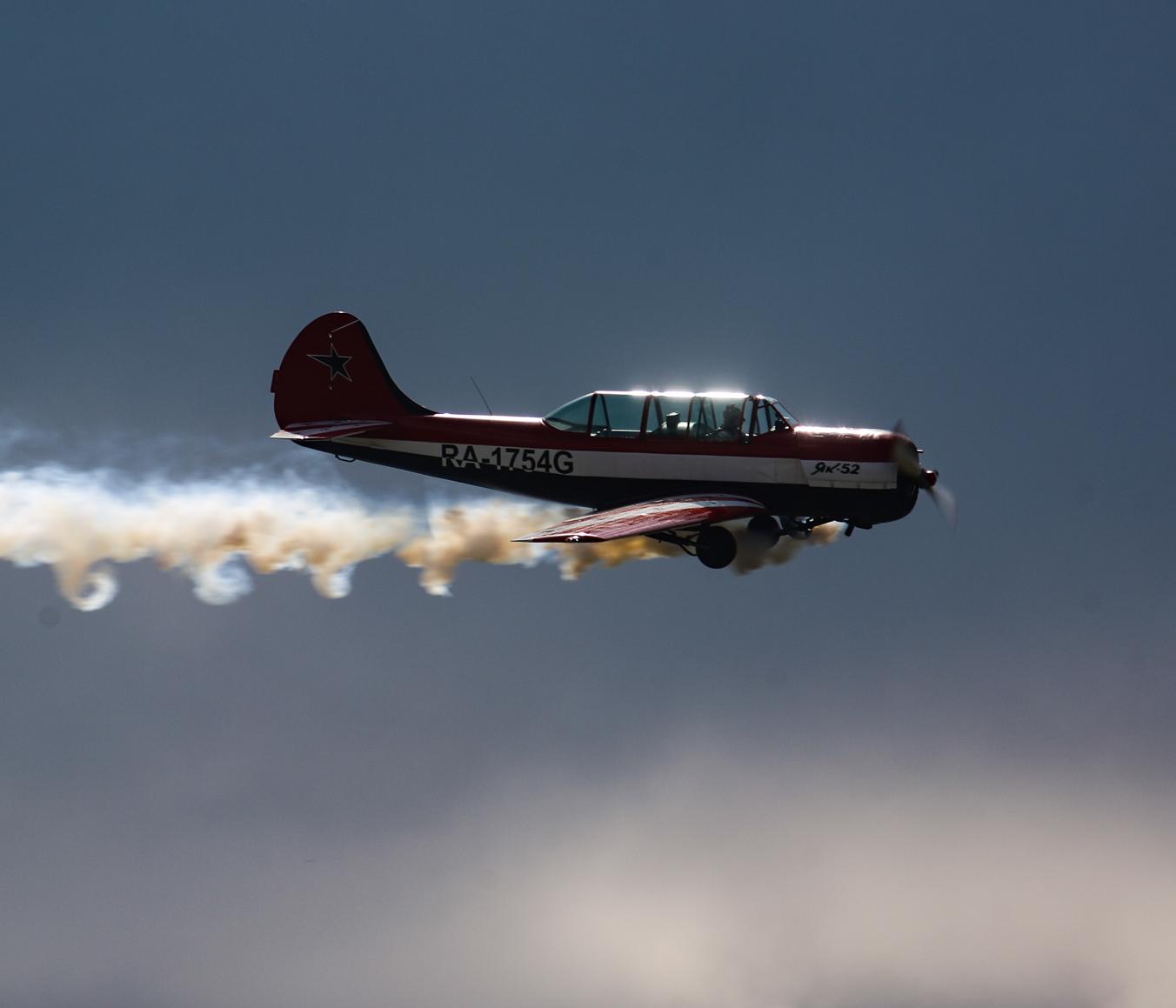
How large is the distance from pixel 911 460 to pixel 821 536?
2.56 meters

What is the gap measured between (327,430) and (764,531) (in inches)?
351

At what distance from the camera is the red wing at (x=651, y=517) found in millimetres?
31094

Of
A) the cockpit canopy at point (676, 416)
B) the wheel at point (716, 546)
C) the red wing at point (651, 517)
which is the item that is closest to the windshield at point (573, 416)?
the cockpit canopy at point (676, 416)

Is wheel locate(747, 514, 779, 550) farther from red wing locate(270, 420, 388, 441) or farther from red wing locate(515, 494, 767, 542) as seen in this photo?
red wing locate(270, 420, 388, 441)

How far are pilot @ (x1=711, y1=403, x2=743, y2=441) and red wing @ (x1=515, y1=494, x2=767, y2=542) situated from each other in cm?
104

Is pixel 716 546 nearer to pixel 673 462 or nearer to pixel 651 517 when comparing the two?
pixel 651 517

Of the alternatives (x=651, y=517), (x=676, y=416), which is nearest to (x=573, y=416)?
(x=676, y=416)

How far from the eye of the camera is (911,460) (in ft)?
110

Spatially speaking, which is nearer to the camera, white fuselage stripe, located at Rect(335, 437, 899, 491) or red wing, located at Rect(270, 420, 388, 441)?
white fuselage stripe, located at Rect(335, 437, 899, 491)

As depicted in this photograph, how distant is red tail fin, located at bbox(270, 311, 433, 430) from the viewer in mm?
38000

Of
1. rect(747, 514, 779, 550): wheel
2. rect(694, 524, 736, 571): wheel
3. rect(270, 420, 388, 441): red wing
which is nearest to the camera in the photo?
rect(694, 524, 736, 571): wheel

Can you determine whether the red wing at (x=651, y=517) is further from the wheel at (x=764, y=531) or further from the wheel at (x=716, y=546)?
the wheel at (x=764, y=531)

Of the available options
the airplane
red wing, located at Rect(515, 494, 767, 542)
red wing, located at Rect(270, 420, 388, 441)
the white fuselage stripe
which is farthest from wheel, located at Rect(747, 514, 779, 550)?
red wing, located at Rect(270, 420, 388, 441)

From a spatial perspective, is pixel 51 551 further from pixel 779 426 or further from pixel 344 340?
pixel 779 426
